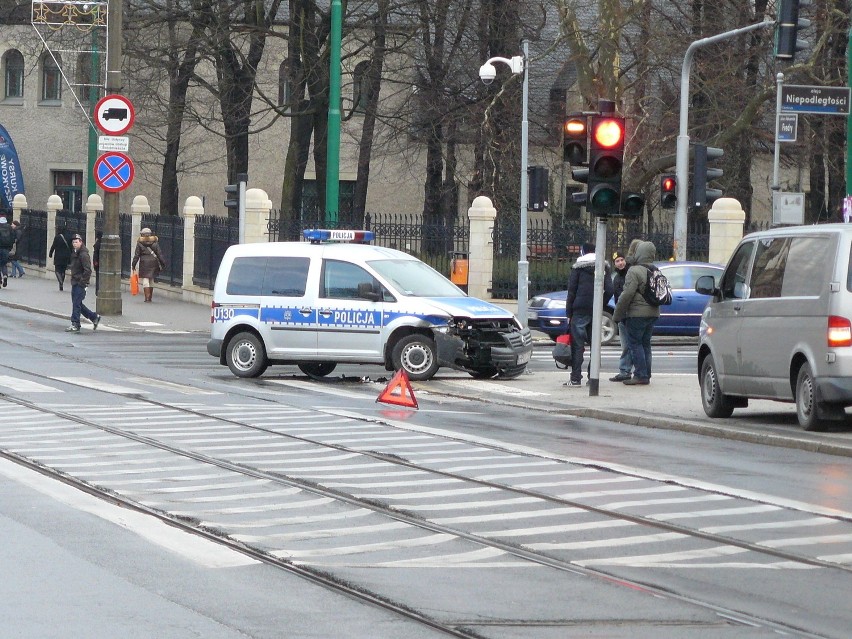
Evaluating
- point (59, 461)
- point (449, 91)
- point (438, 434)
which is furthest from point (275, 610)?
point (449, 91)

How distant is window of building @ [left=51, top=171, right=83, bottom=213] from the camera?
6506 centimetres

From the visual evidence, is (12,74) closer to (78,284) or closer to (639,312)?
(78,284)

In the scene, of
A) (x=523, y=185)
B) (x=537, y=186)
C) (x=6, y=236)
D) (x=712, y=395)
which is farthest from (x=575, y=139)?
(x=6, y=236)

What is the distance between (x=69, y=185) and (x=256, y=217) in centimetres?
3153

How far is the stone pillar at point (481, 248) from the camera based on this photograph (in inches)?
1340

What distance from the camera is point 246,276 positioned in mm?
21047

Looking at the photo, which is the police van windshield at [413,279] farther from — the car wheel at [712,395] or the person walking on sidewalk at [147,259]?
the person walking on sidewalk at [147,259]

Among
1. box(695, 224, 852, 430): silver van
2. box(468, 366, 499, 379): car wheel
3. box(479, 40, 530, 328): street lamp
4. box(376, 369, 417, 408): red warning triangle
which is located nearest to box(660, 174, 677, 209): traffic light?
box(479, 40, 530, 328): street lamp

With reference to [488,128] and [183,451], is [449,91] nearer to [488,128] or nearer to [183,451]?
[488,128]

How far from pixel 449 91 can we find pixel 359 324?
72.5 feet

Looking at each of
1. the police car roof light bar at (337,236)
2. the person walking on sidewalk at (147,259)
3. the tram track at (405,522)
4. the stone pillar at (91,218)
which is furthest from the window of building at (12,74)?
the tram track at (405,522)

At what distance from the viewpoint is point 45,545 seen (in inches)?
324

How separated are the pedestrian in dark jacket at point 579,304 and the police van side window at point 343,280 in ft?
8.42

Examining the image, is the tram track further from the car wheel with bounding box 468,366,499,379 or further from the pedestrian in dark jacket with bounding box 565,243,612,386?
the car wheel with bounding box 468,366,499,379
